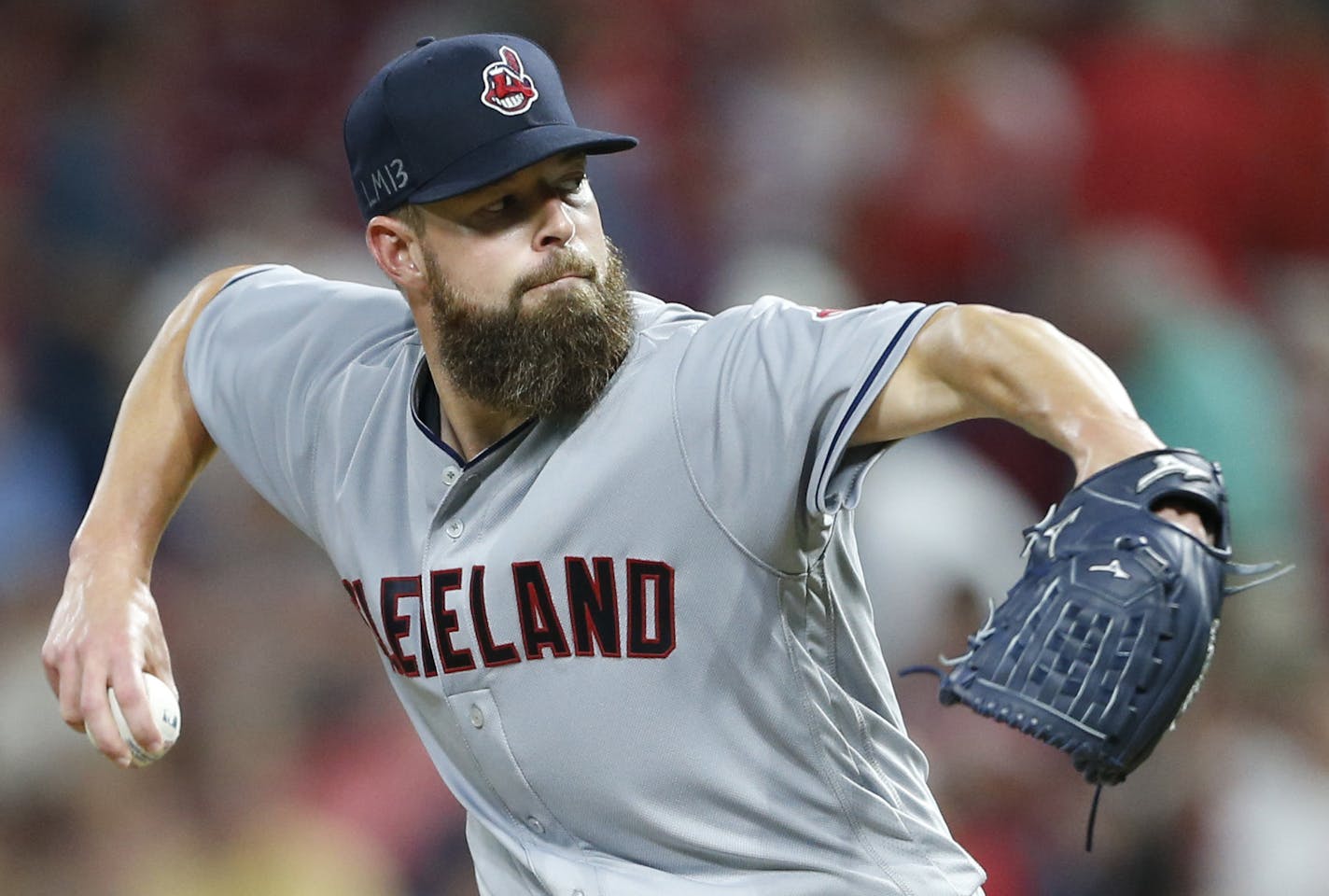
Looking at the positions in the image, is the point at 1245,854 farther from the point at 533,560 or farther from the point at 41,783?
the point at 41,783

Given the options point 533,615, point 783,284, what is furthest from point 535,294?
point 783,284

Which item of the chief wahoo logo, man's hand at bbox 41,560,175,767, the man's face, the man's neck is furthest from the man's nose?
man's hand at bbox 41,560,175,767

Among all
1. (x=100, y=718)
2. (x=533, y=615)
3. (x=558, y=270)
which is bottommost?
(x=100, y=718)

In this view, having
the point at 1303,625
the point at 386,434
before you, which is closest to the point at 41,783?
the point at 386,434

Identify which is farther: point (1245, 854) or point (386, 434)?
point (1245, 854)

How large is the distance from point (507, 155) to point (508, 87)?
105 millimetres

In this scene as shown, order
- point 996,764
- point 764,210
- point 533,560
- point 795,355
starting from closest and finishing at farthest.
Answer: point 795,355 → point 533,560 → point 996,764 → point 764,210

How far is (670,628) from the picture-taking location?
1950mm

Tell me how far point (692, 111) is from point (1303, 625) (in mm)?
2195

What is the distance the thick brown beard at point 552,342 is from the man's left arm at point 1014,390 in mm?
389

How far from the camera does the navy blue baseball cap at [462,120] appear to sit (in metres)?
2.02

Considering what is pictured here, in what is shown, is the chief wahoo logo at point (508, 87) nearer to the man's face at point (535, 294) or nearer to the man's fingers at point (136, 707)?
Answer: the man's face at point (535, 294)

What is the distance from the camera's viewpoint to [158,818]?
3686 millimetres

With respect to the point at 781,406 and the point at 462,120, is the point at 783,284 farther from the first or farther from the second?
the point at 781,406
